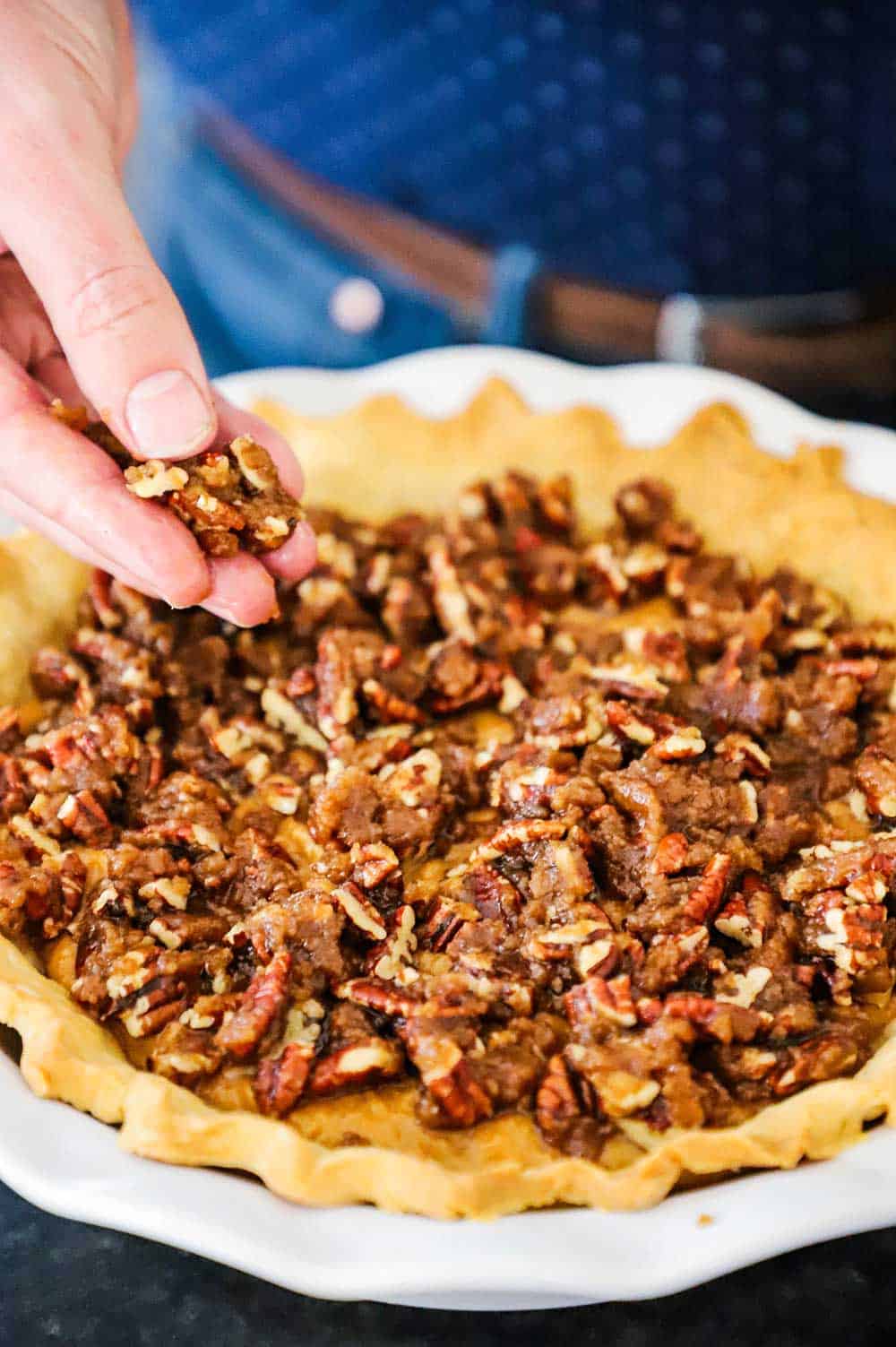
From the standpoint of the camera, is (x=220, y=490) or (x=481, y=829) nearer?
(x=220, y=490)

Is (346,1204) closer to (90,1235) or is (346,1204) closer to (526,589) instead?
(90,1235)

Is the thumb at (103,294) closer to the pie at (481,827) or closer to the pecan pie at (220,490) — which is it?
the pecan pie at (220,490)

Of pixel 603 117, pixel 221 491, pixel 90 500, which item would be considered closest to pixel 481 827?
pixel 221 491

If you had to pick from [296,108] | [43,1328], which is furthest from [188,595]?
[296,108]

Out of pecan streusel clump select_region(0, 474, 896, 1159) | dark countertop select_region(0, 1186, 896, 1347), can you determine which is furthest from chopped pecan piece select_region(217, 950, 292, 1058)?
dark countertop select_region(0, 1186, 896, 1347)

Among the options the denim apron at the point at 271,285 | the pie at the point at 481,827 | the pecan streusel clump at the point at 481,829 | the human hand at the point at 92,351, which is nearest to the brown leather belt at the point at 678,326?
the denim apron at the point at 271,285

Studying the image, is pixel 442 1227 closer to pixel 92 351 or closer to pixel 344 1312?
pixel 344 1312

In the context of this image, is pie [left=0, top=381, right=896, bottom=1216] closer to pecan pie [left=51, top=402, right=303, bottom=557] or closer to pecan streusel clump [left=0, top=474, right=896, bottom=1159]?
pecan streusel clump [left=0, top=474, right=896, bottom=1159]
